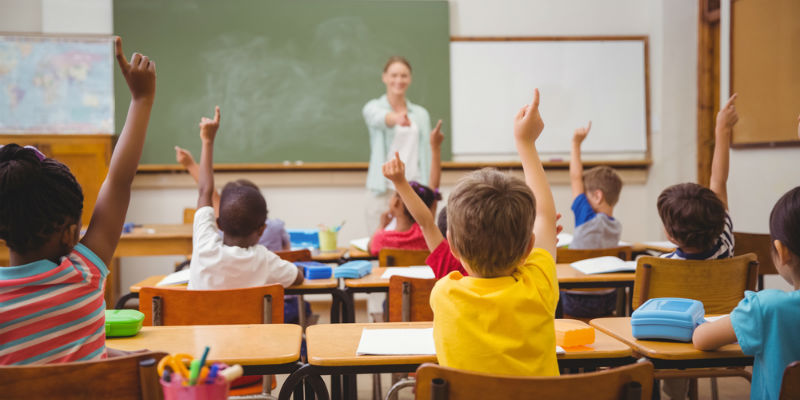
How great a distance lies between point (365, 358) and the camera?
1.40 m

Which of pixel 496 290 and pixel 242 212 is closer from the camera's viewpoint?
pixel 496 290

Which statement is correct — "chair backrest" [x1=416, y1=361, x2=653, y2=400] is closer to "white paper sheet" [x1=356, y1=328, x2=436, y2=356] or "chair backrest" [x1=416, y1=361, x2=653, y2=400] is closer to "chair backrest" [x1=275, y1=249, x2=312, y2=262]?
"white paper sheet" [x1=356, y1=328, x2=436, y2=356]

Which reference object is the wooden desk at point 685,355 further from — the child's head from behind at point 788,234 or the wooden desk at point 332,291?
the wooden desk at point 332,291

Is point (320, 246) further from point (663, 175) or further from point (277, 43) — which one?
point (663, 175)

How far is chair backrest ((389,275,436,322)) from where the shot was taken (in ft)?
7.11

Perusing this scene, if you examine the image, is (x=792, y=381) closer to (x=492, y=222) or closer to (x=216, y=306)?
(x=492, y=222)

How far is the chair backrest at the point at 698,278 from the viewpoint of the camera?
2207 mm

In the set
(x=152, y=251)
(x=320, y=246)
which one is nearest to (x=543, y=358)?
(x=320, y=246)

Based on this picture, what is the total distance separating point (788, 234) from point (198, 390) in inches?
49.0

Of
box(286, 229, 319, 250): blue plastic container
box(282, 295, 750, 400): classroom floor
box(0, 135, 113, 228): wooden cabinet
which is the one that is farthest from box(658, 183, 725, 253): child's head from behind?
box(0, 135, 113, 228): wooden cabinet

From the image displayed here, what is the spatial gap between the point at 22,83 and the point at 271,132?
2073 millimetres

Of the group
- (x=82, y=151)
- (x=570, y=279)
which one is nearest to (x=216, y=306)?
(x=570, y=279)

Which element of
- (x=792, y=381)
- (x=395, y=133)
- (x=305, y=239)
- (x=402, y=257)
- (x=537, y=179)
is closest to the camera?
(x=792, y=381)

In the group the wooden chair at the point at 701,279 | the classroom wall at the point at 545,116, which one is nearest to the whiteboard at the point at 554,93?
the classroom wall at the point at 545,116
